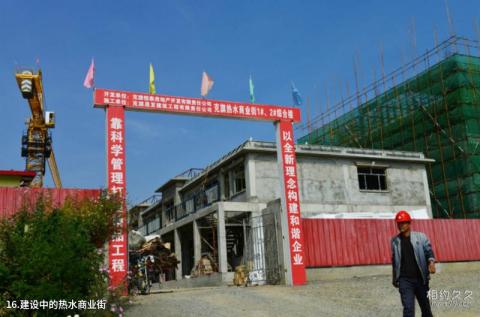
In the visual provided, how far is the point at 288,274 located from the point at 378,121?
23.3m

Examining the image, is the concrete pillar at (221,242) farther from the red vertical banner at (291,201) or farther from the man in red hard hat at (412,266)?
the man in red hard hat at (412,266)

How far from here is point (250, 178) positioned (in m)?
25.7

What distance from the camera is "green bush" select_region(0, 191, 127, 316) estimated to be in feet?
28.6

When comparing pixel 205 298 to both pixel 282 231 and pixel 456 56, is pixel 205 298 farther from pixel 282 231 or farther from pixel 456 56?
pixel 456 56

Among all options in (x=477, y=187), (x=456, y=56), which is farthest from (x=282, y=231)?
(x=456, y=56)

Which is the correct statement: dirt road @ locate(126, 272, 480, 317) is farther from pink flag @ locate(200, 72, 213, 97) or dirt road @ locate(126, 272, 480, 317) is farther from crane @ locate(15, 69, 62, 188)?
crane @ locate(15, 69, 62, 188)

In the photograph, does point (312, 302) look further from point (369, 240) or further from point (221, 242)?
point (221, 242)

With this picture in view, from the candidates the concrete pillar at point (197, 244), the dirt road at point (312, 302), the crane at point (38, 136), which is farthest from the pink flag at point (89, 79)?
the crane at point (38, 136)

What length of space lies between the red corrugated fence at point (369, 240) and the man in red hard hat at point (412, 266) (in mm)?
11484

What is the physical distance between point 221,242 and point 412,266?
15766 millimetres

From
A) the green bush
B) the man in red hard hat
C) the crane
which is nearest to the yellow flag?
the green bush

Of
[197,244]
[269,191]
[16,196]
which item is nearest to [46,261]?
[16,196]

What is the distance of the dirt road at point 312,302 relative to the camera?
11109 mm

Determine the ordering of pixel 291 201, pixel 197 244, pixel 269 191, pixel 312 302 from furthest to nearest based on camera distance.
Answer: pixel 269 191 → pixel 197 244 → pixel 291 201 → pixel 312 302
